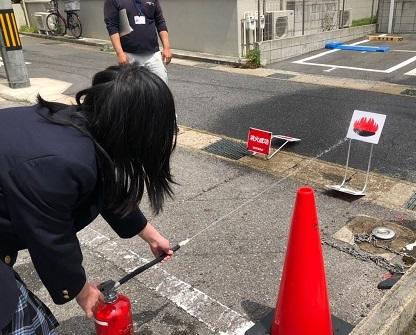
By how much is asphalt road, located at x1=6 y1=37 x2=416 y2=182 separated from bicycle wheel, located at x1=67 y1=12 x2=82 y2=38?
18.2ft

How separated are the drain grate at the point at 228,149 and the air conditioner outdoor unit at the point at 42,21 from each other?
42.9ft

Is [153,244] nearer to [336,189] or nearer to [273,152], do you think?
[336,189]

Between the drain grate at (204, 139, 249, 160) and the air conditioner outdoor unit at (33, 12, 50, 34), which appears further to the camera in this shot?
the air conditioner outdoor unit at (33, 12, 50, 34)

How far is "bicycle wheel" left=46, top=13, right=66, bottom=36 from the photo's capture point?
15.6 meters

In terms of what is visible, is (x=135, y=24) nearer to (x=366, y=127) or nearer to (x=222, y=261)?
(x=366, y=127)

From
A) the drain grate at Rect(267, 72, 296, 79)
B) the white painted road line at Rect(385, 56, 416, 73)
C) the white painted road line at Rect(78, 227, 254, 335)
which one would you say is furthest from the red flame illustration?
the white painted road line at Rect(385, 56, 416, 73)

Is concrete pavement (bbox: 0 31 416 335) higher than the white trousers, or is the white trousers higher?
the white trousers

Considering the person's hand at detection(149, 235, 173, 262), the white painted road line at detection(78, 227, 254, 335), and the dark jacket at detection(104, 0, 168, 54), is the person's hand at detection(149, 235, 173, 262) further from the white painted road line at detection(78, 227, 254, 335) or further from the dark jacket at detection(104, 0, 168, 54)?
the dark jacket at detection(104, 0, 168, 54)

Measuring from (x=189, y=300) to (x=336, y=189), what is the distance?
1.83m

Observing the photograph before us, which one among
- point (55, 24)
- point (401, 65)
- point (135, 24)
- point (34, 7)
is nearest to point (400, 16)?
point (401, 65)

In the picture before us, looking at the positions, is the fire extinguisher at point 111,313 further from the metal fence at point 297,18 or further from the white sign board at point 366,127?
the metal fence at point 297,18

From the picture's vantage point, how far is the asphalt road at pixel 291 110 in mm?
4843

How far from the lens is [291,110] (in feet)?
21.2

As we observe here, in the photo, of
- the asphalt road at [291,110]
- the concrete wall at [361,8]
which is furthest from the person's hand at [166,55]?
the concrete wall at [361,8]
